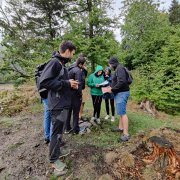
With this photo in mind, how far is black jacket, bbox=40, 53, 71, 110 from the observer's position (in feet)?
11.3

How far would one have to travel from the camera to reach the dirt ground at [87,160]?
369 centimetres

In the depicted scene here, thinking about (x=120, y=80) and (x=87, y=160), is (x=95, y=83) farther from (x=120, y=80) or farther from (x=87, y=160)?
(x=87, y=160)

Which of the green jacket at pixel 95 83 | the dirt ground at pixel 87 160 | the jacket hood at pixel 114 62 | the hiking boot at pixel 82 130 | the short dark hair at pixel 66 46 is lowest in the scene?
the dirt ground at pixel 87 160

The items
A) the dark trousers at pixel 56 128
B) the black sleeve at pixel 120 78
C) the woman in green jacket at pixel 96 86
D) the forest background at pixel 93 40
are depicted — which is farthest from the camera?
the forest background at pixel 93 40

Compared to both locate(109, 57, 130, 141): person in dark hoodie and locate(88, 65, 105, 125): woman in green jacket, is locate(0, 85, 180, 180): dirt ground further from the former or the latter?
locate(88, 65, 105, 125): woman in green jacket

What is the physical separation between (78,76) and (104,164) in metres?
2.06

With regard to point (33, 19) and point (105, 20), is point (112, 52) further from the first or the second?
point (33, 19)

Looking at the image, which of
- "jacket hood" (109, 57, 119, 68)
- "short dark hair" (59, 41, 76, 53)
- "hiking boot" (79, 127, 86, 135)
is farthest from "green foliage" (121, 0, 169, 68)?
"short dark hair" (59, 41, 76, 53)

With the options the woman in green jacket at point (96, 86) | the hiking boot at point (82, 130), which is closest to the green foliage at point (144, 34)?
the woman in green jacket at point (96, 86)

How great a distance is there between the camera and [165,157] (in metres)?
3.79

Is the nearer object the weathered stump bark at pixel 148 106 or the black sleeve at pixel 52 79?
the black sleeve at pixel 52 79

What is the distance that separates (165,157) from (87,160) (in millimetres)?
1359

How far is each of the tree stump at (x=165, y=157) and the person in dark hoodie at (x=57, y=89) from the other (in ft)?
5.16

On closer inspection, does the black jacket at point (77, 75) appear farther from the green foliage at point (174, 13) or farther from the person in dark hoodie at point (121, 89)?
the green foliage at point (174, 13)
